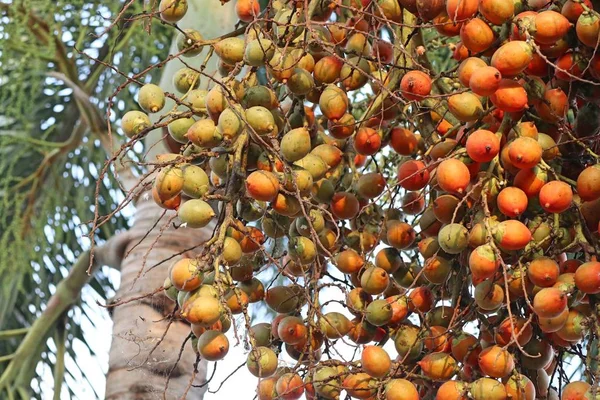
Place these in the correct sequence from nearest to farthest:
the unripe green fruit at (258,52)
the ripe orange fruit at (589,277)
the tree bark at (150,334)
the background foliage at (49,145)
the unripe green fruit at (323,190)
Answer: the ripe orange fruit at (589,277) → the unripe green fruit at (258,52) → the unripe green fruit at (323,190) → the tree bark at (150,334) → the background foliage at (49,145)

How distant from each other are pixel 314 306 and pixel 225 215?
0.50 feet

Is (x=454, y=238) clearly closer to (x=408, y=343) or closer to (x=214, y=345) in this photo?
(x=408, y=343)

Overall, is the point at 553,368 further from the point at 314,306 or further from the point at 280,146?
the point at 280,146

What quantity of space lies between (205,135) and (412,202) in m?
0.27

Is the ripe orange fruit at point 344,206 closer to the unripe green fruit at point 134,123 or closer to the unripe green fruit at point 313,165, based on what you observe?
the unripe green fruit at point 313,165

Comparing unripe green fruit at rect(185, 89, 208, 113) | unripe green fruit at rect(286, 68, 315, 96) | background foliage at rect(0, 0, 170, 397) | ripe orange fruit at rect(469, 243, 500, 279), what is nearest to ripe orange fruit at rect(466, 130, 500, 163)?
ripe orange fruit at rect(469, 243, 500, 279)

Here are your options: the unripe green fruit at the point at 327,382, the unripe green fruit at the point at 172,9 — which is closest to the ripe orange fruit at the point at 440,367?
the unripe green fruit at the point at 327,382

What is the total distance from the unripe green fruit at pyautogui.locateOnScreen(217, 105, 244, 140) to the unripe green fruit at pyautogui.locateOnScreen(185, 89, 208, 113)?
0.30 ft

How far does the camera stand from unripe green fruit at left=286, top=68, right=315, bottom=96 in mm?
1180

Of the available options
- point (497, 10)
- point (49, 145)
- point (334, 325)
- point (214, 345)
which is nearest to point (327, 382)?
point (334, 325)

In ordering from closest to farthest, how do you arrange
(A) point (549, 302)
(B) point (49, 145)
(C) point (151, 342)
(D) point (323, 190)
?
(A) point (549, 302), (D) point (323, 190), (C) point (151, 342), (B) point (49, 145)

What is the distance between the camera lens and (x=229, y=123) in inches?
42.6

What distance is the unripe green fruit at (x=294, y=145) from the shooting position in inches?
44.0

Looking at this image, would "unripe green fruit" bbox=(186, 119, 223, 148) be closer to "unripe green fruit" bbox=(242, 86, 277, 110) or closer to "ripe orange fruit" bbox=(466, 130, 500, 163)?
"unripe green fruit" bbox=(242, 86, 277, 110)
